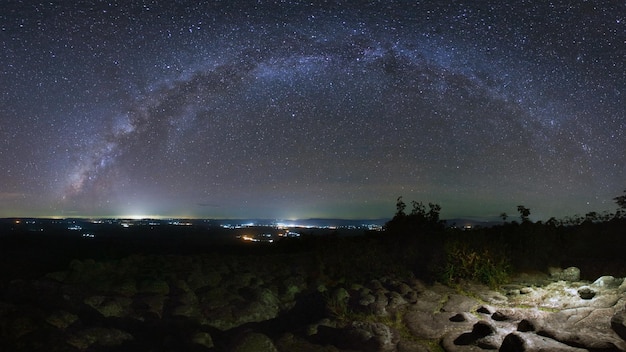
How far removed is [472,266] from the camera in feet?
37.1

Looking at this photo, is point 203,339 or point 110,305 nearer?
point 203,339

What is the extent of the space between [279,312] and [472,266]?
5.63 meters

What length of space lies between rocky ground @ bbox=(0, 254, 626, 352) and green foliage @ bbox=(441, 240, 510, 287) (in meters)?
0.48

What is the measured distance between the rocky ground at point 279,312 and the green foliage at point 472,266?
0.48m

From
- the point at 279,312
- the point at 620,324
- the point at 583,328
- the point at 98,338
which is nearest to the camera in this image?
the point at 98,338

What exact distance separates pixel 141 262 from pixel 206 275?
1633 millimetres

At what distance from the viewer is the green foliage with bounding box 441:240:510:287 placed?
11.0 meters

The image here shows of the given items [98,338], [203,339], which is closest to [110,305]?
[98,338]

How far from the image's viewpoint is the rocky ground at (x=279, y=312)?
6258 millimetres

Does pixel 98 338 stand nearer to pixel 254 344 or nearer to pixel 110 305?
pixel 110 305

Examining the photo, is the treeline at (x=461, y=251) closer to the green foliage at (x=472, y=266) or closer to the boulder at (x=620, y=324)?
the green foliage at (x=472, y=266)

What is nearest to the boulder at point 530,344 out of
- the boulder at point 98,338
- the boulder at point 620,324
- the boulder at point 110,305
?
the boulder at point 620,324

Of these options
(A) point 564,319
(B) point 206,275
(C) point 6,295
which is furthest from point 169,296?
(A) point 564,319

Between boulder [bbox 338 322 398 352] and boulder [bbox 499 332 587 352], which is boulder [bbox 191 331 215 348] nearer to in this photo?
boulder [bbox 338 322 398 352]
